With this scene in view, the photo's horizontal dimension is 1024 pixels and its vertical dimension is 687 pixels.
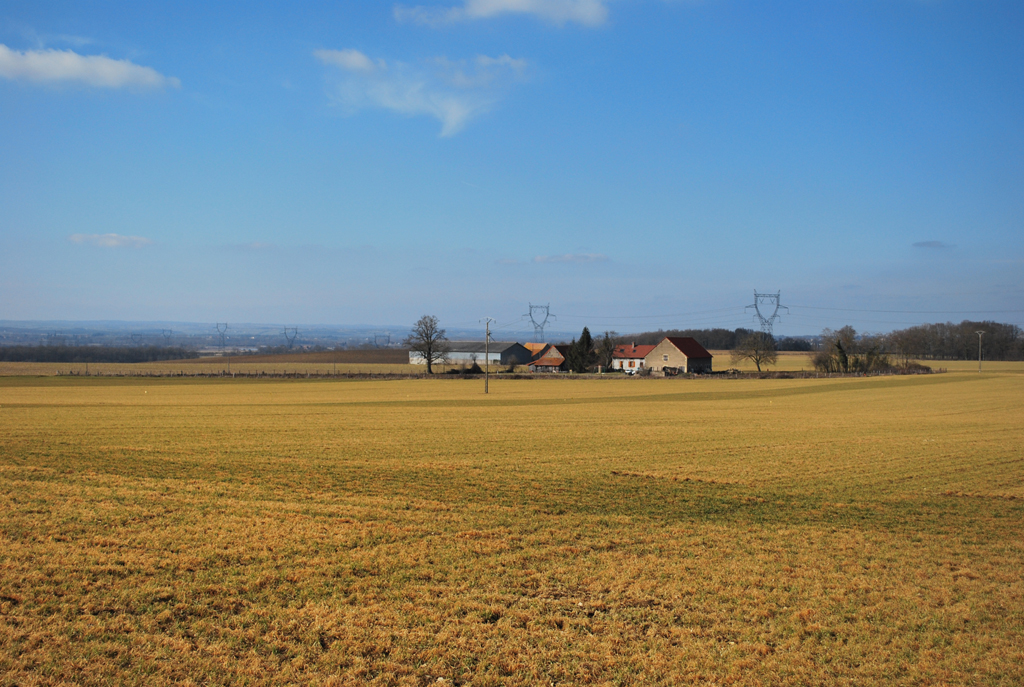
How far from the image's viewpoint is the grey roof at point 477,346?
15485 centimetres

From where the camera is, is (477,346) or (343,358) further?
(477,346)

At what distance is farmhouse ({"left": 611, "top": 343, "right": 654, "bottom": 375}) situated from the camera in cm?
12825

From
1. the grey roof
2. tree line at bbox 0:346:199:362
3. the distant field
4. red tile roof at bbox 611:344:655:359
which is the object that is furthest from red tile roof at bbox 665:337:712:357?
tree line at bbox 0:346:199:362

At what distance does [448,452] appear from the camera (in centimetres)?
2331

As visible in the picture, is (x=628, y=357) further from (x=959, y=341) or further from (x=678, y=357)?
(x=959, y=341)

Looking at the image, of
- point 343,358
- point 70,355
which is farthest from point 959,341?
point 70,355

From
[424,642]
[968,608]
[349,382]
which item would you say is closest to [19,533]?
[424,642]

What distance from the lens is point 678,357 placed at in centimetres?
11331

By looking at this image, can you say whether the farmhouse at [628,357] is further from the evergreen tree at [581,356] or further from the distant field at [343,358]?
the distant field at [343,358]

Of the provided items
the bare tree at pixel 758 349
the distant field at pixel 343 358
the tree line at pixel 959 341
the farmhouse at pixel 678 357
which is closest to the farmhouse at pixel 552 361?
the farmhouse at pixel 678 357

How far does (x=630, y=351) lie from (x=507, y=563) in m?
125

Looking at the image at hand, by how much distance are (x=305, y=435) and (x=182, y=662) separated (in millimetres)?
21009

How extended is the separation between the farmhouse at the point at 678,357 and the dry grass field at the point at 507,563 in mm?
87607

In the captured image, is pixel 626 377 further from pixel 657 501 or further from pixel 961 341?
pixel 961 341
